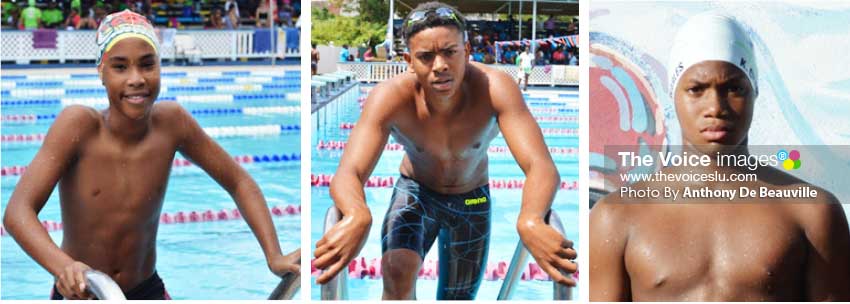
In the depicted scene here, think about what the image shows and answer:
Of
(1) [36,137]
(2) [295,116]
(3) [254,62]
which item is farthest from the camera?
(3) [254,62]

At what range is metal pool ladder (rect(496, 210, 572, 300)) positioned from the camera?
3711 millimetres

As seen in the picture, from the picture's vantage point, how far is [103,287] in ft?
10.8

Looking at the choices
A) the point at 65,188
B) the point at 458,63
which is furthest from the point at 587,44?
the point at 65,188

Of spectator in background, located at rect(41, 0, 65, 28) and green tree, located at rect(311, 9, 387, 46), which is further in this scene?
spectator in background, located at rect(41, 0, 65, 28)

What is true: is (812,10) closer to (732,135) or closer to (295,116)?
(732,135)

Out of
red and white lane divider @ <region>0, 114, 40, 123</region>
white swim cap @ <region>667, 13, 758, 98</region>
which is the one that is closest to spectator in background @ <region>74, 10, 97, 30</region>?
red and white lane divider @ <region>0, 114, 40, 123</region>

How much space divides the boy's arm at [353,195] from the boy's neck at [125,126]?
75 centimetres

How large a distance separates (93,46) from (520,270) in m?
18.6

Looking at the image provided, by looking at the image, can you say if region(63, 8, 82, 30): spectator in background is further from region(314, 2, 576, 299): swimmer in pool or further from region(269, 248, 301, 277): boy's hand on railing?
region(269, 248, 301, 277): boy's hand on railing

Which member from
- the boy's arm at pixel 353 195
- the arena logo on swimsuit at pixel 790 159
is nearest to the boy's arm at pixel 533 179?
the boy's arm at pixel 353 195

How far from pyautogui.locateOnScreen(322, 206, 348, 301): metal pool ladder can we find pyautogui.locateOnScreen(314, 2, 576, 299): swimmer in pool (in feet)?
0.10

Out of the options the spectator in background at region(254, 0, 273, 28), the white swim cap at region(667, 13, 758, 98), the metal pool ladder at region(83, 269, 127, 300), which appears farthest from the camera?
the spectator in background at region(254, 0, 273, 28)

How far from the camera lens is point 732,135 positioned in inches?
163

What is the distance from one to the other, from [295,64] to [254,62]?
4.11ft
